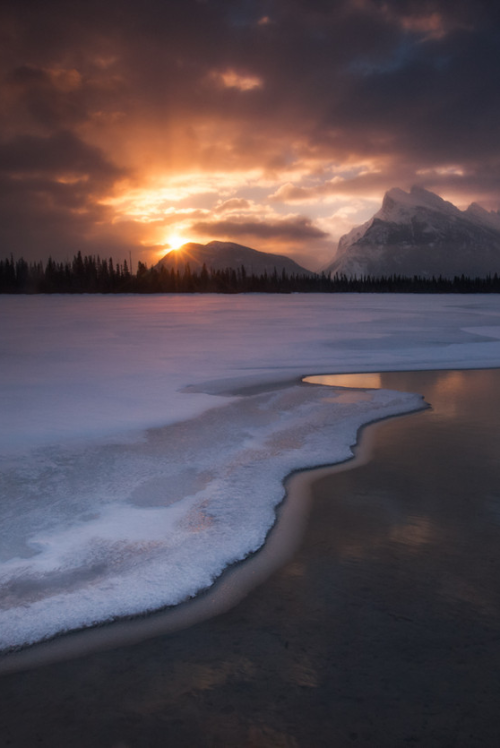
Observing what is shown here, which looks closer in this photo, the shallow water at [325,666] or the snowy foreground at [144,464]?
the shallow water at [325,666]

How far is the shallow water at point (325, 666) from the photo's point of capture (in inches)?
104

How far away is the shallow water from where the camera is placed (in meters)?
2.64

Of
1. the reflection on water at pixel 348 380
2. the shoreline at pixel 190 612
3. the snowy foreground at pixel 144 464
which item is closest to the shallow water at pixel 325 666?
the shoreline at pixel 190 612

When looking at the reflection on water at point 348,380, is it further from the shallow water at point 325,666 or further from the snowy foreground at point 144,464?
the shallow water at point 325,666

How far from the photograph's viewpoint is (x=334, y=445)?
7.30 metres

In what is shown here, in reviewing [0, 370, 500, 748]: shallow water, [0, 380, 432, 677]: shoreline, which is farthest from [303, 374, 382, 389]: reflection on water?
[0, 370, 500, 748]: shallow water

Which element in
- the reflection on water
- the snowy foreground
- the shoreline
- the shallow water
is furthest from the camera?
the reflection on water

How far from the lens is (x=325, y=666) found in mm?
3062

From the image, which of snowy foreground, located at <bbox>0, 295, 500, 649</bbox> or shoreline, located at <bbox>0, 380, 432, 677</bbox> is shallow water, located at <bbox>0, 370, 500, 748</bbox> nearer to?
shoreline, located at <bbox>0, 380, 432, 677</bbox>

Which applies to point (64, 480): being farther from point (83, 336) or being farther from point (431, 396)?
point (83, 336)

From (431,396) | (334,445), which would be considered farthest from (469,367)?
(334,445)

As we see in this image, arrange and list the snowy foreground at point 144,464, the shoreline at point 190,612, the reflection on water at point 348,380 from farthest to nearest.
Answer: the reflection on water at point 348,380 → the snowy foreground at point 144,464 → the shoreline at point 190,612

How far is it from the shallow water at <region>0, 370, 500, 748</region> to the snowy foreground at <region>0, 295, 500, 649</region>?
0.53 meters

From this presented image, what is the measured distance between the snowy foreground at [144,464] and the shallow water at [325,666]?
525mm
